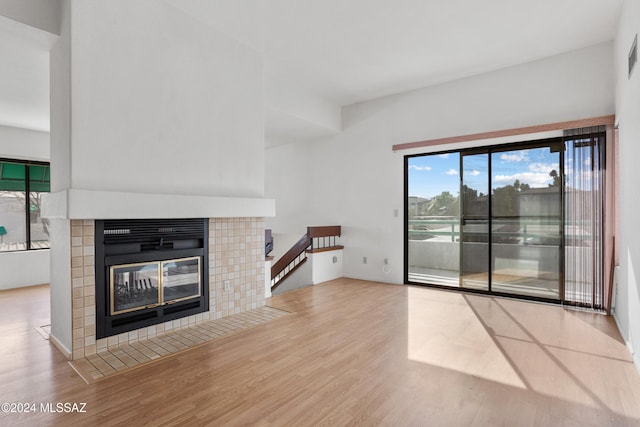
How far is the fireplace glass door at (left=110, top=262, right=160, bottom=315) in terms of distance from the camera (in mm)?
2902

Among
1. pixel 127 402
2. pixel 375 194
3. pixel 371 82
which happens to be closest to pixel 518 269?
pixel 375 194

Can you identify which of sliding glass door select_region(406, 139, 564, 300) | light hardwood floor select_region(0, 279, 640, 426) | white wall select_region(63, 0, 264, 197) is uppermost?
white wall select_region(63, 0, 264, 197)

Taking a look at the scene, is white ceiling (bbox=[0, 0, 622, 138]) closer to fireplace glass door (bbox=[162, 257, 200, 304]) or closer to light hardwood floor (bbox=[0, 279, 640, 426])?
fireplace glass door (bbox=[162, 257, 200, 304])

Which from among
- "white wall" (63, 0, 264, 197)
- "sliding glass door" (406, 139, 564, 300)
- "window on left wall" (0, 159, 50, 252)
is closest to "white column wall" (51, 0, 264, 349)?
"white wall" (63, 0, 264, 197)

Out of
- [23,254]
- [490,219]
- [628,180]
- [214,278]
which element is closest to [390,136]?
[490,219]

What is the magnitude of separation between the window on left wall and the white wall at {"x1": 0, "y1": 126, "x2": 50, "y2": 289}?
8.6 inches

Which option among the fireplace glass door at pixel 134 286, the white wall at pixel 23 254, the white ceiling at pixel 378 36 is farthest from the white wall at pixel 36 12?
the white wall at pixel 23 254

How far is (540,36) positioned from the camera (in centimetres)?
365

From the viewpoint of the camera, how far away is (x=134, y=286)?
3039mm

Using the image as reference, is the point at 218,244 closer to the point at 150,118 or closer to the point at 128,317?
the point at 128,317

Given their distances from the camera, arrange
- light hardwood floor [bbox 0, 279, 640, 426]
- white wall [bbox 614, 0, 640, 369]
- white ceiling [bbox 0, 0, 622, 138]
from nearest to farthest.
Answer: light hardwood floor [bbox 0, 279, 640, 426] → white wall [bbox 614, 0, 640, 369] → white ceiling [bbox 0, 0, 622, 138]

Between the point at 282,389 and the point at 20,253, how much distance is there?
5.85 m

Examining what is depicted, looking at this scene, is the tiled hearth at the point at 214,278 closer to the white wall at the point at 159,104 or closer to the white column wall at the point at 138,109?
the white column wall at the point at 138,109

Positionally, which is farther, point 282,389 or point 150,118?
point 150,118
